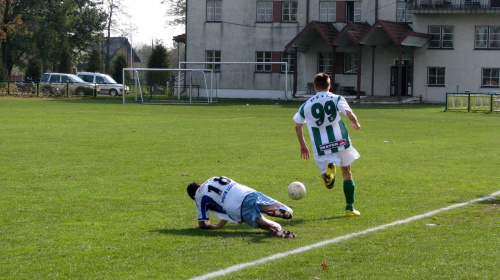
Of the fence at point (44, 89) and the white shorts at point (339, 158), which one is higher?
the fence at point (44, 89)

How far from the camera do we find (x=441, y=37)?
51375mm

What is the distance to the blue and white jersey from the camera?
25.3 feet

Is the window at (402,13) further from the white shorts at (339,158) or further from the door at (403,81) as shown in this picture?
the white shorts at (339,158)

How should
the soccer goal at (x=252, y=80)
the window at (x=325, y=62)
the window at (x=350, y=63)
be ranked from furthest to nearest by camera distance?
the soccer goal at (x=252, y=80) → the window at (x=325, y=62) → the window at (x=350, y=63)

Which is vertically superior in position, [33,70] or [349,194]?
[33,70]

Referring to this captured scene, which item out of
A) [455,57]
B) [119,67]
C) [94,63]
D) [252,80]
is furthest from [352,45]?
[94,63]

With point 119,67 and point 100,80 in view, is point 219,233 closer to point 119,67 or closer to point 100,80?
point 100,80

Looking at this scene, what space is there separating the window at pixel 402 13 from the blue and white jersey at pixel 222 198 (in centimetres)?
4704

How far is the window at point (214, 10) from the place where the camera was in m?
58.5

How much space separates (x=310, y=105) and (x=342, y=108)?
0.42 metres

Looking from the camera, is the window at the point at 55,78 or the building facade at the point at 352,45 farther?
the window at the point at 55,78

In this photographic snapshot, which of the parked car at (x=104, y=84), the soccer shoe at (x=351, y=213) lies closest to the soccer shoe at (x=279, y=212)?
the soccer shoe at (x=351, y=213)

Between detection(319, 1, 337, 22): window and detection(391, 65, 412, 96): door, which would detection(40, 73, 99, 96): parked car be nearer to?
detection(319, 1, 337, 22): window

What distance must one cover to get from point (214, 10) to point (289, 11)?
6.46 m
